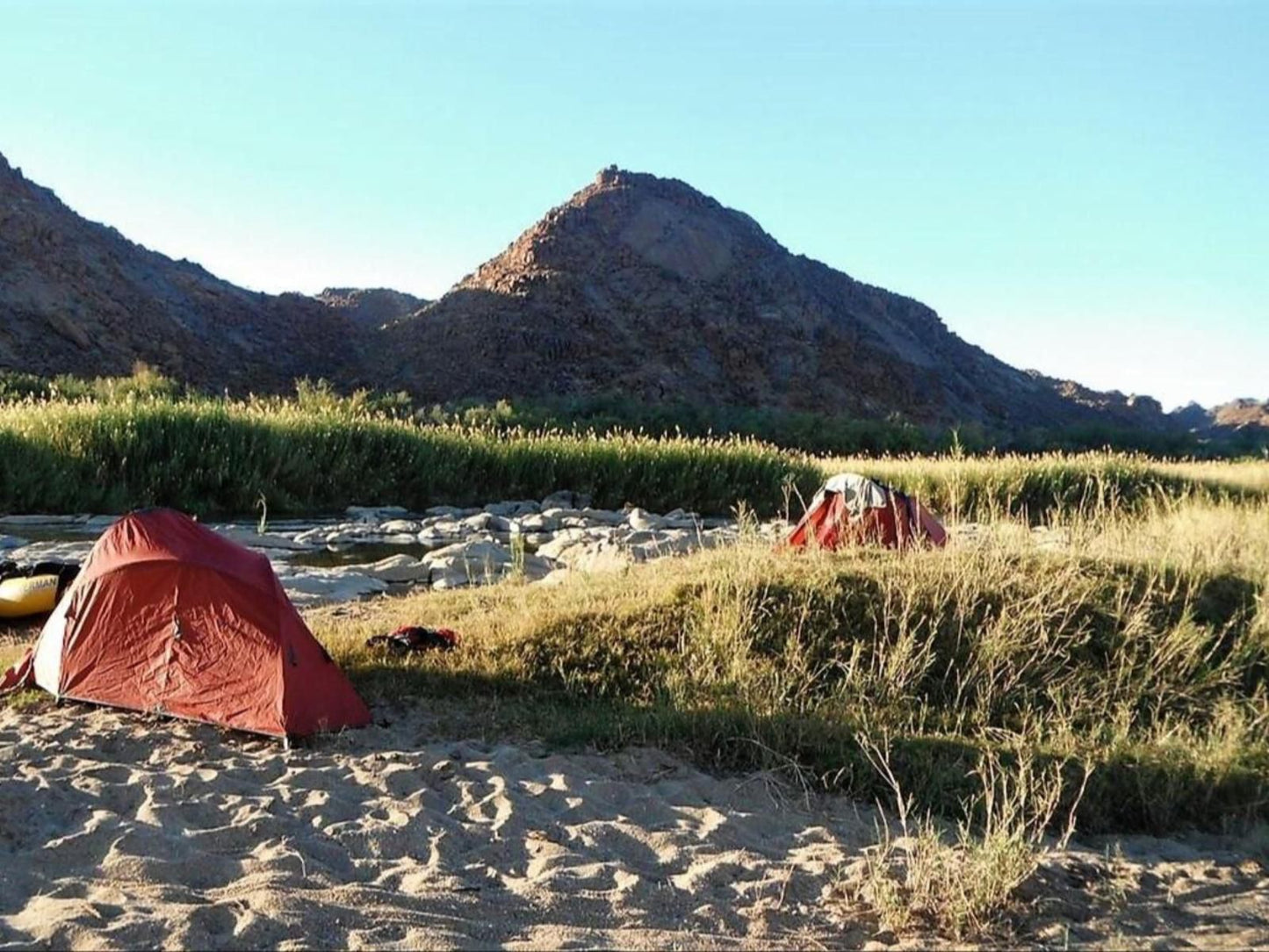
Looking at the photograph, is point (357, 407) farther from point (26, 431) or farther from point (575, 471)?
point (26, 431)

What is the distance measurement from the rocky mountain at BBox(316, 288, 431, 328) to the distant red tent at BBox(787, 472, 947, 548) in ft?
147

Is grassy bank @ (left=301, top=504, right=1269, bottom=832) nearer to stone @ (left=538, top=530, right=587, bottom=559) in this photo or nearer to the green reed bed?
stone @ (left=538, top=530, right=587, bottom=559)

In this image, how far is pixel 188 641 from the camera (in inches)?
252

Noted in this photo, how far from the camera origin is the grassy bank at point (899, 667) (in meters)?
5.94

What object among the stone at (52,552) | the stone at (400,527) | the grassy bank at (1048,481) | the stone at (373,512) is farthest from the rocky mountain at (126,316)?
the grassy bank at (1048,481)

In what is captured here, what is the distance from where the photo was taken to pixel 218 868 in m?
4.28

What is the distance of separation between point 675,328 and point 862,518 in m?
37.7

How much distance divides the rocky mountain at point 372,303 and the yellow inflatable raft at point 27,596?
44.9 m

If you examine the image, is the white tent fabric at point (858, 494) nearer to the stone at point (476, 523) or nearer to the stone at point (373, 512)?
the stone at point (476, 523)

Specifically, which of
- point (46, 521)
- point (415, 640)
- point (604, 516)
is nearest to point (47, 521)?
point (46, 521)

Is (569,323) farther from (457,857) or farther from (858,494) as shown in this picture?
(457,857)

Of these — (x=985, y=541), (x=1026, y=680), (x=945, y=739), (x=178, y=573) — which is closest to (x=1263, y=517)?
(x=985, y=541)

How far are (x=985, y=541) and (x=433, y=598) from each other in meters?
A: 4.19

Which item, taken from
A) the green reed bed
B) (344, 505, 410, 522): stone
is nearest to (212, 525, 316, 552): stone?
the green reed bed
